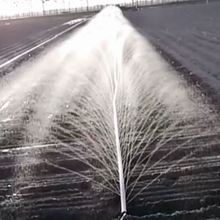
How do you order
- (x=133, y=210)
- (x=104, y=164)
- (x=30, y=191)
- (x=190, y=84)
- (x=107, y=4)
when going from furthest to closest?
(x=107, y=4) < (x=190, y=84) < (x=104, y=164) < (x=30, y=191) < (x=133, y=210)

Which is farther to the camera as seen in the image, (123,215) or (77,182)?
(77,182)

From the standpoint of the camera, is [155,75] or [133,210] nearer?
[133,210]

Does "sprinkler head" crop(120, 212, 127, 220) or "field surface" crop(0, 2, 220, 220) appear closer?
"sprinkler head" crop(120, 212, 127, 220)

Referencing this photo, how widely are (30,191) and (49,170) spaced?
0.85 metres

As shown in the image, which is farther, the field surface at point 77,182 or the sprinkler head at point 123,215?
the field surface at point 77,182

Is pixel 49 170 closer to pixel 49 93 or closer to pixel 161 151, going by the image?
pixel 161 151

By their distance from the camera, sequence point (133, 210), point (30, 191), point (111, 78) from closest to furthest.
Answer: point (133, 210) < point (30, 191) < point (111, 78)

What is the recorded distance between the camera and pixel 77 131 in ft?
34.0

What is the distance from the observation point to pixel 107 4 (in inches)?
3278

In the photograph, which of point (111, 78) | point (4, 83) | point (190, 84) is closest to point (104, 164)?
point (190, 84)

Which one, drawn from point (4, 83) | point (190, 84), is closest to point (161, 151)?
point (190, 84)

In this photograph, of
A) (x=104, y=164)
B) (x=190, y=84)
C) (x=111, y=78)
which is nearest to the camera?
(x=104, y=164)

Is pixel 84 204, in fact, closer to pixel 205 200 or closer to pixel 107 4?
pixel 205 200

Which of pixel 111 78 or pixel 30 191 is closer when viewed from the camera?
pixel 30 191
